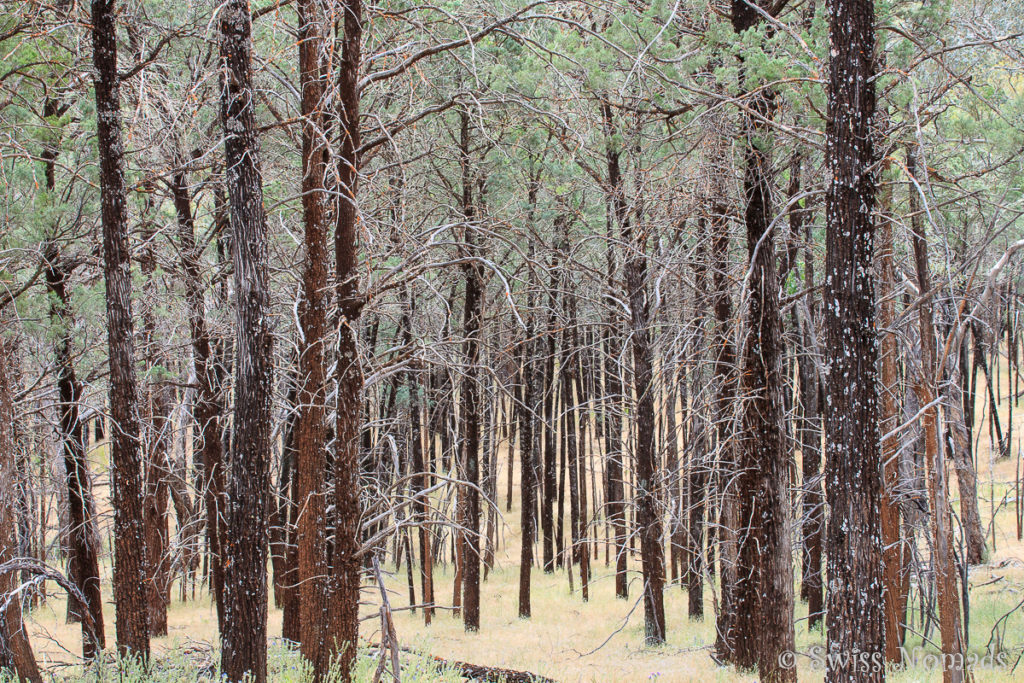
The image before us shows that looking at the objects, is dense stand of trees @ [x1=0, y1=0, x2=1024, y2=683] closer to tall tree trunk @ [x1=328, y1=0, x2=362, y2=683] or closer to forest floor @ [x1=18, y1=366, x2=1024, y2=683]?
tall tree trunk @ [x1=328, y1=0, x2=362, y2=683]

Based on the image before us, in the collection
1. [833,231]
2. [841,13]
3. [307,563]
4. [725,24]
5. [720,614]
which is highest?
[725,24]

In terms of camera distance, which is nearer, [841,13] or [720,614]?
[841,13]

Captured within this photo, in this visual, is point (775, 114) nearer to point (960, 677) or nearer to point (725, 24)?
point (725, 24)

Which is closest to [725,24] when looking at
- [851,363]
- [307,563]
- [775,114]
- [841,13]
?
[775,114]

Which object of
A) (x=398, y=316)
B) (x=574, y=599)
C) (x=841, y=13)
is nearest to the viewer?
(x=841, y=13)

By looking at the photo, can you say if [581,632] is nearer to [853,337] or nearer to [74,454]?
[74,454]

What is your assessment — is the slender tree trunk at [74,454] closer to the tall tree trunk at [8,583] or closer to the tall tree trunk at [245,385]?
the tall tree trunk at [8,583]

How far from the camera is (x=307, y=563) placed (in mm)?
8445

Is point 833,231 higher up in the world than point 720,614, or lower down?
higher up

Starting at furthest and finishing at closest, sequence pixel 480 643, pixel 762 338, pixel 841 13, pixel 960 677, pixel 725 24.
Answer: pixel 480 643 < pixel 762 338 < pixel 725 24 < pixel 960 677 < pixel 841 13

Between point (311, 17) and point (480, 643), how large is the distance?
1300cm

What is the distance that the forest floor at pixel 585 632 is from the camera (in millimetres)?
11734

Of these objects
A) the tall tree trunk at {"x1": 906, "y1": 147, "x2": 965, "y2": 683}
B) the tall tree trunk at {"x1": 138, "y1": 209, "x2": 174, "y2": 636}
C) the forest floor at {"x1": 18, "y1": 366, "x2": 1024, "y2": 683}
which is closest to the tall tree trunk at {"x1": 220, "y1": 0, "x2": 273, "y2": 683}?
the forest floor at {"x1": 18, "y1": 366, "x2": 1024, "y2": 683}

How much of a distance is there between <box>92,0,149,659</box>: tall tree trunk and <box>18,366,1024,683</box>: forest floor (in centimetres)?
168
